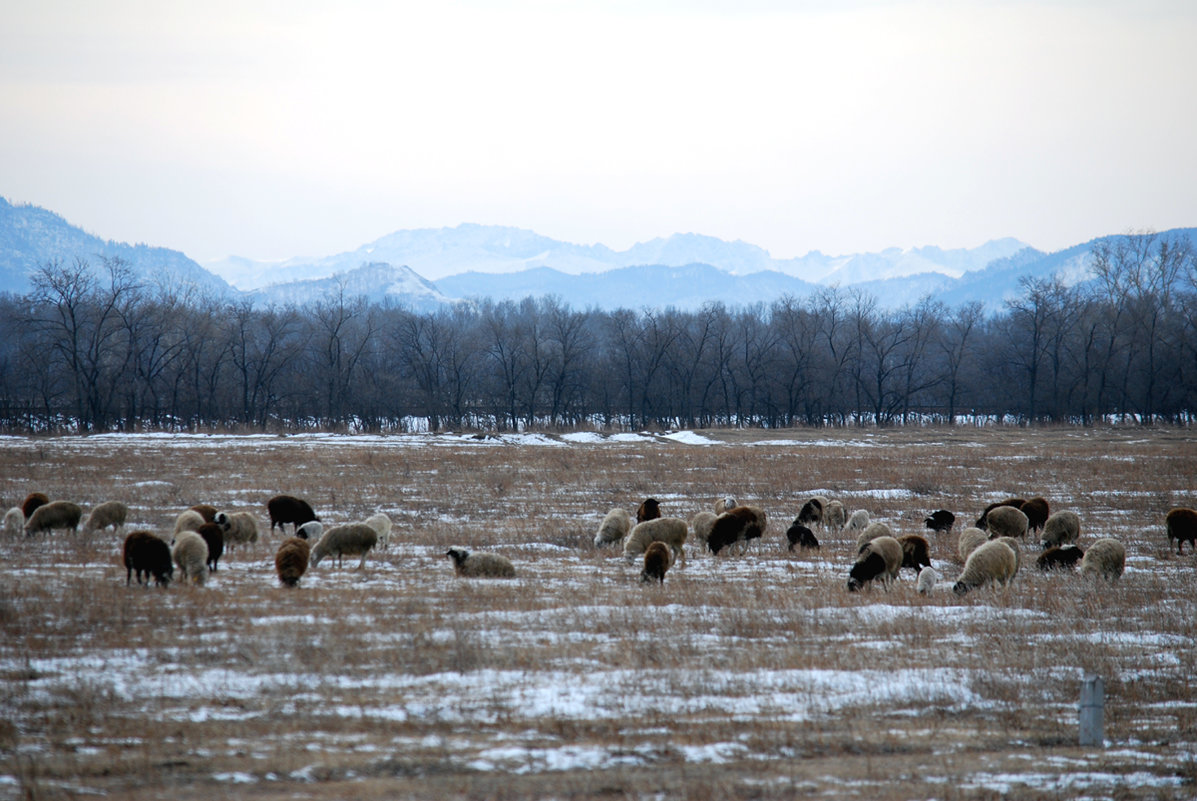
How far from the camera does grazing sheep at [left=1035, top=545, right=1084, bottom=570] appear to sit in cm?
1545

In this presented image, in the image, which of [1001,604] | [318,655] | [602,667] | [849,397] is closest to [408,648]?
[318,655]

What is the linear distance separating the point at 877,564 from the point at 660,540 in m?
3.89

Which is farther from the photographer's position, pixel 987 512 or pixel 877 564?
pixel 987 512

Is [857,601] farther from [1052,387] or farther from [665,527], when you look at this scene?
[1052,387]

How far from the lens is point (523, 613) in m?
10.9

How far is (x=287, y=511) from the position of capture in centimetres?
1756

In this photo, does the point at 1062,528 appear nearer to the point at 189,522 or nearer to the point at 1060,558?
the point at 1060,558

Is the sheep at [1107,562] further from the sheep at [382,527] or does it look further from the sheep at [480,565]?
the sheep at [382,527]

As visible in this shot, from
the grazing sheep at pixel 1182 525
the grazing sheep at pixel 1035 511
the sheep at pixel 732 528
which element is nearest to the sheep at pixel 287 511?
the sheep at pixel 732 528

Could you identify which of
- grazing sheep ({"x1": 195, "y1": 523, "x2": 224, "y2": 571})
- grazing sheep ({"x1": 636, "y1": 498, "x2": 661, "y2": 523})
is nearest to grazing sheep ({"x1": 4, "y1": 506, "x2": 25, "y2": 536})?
grazing sheep ({"x1": 195, "y1": 523, "x2": 224, "y2": 571})

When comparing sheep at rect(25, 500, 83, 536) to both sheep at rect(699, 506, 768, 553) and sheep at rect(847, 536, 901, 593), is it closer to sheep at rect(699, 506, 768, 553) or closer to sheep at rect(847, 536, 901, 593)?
sheep at rect(699, 506, 768, 553)

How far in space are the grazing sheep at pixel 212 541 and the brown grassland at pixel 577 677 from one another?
0.27m

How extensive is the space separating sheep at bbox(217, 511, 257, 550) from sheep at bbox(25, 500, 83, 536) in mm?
3180

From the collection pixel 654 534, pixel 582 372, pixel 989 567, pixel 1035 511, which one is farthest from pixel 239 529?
pixel 582 372
